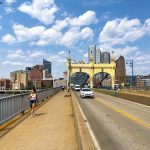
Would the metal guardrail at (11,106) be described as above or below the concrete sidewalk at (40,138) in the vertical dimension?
above

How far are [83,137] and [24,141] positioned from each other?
7.23 ft

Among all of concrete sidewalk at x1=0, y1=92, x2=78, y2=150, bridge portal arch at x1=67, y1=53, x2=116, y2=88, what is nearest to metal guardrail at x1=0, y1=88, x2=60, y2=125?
concrete sidewalk at x1=0, y1=92, x2=78, y2=150

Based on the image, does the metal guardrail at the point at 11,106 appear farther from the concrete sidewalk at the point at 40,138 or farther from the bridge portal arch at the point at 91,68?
the bridge portal arch at the point at 91,68

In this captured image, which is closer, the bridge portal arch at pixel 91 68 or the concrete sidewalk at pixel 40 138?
the concrete sidewalk at pixel 40 138

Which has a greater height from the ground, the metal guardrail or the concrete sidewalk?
the metal guardrail

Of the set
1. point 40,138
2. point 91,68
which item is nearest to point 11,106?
point 40,138

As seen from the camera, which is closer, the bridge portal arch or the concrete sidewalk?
the concrete sidewalk

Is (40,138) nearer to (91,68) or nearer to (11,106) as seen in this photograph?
(11,106)

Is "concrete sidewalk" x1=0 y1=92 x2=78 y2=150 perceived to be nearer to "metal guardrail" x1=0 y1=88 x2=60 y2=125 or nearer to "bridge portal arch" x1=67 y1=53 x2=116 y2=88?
"metal guardrail" x1=0 y1=88 x2=60 y2=125

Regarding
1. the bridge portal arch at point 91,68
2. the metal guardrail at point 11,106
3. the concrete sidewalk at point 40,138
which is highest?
the bridge portal arch at point 91,68

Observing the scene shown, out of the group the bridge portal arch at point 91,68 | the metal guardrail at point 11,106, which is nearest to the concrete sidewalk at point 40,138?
the metal guardrail at point 11,106

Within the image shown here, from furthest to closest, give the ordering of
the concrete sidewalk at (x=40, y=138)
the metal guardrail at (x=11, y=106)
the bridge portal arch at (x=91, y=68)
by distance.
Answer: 1. the bridge portal arch at (x=91, y=68)
2. the metal guardrail at (x=11, y=106)
3. the concrete sidewalk at (x=40, y=138)

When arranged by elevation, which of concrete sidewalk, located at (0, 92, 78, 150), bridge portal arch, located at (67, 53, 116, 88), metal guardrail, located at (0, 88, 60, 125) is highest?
bridge portal arch, located at (67, 53, 116, 88)

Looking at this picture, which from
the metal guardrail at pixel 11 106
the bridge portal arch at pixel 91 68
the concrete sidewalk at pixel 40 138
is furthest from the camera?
the bridge portal arch at pixel 91 68
